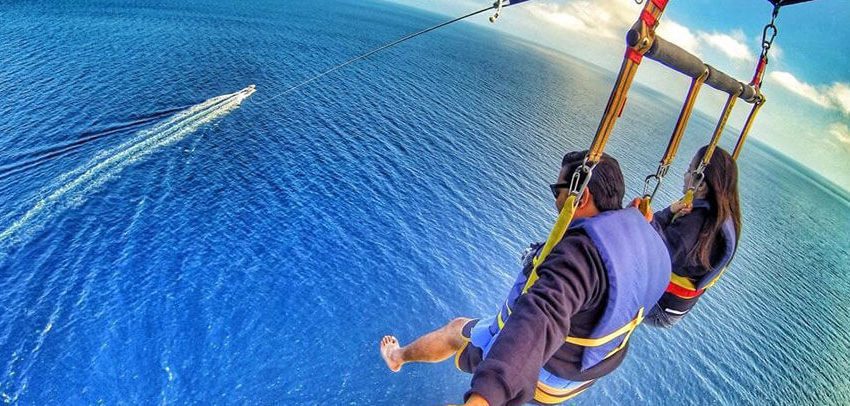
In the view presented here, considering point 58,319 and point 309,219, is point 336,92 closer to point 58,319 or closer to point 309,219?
point 309,219

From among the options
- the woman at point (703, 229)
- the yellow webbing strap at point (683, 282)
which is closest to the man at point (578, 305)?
the woman at point (703, 229)

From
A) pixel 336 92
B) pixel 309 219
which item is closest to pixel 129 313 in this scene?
pixel 309 219

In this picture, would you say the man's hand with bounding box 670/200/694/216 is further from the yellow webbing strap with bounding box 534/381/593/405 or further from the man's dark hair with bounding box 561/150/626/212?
the yellow webbing strap with bounding box 534/381/593/405

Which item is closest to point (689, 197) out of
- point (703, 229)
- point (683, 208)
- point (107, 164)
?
point (683, 208)

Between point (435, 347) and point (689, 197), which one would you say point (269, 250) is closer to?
point (435, 347)

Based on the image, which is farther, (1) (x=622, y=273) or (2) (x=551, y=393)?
(2) (x=551, y=393)

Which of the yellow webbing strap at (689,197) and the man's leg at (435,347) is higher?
the yellow webbing strap at (689,197)

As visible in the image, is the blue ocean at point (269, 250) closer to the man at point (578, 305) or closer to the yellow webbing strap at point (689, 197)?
the yellow webbing strap at point (689, 197)

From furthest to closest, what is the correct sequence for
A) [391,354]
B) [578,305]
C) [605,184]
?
[391,354] → [605,184] → [578,305]
